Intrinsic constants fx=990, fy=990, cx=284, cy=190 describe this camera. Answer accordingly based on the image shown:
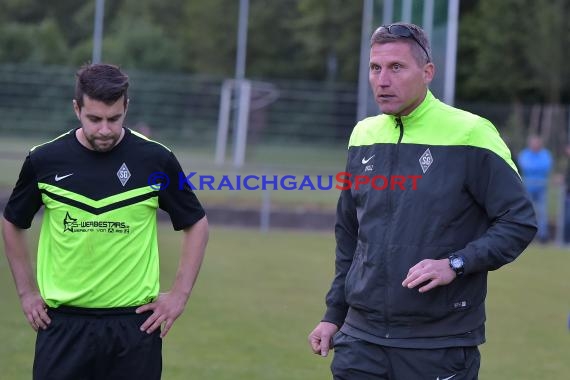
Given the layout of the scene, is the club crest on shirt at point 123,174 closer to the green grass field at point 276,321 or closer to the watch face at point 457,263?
the watch face at point 457,263

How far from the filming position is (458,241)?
4020mm

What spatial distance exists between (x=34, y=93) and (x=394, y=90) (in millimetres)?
28303

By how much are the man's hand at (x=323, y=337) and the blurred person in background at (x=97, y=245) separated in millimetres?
654

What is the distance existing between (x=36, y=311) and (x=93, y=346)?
12.3 inches

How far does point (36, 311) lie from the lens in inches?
174

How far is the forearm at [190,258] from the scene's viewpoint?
459cm

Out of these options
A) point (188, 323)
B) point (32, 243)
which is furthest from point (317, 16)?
point (188, 323)

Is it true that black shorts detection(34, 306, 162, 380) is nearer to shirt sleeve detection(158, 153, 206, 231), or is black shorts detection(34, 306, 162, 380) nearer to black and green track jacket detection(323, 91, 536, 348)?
shirt sleeve detection(158, 153, 206, 231)

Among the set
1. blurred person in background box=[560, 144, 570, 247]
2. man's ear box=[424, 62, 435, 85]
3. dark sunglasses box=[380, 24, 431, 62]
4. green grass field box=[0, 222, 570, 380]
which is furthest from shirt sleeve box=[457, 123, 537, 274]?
blurred person in background box=[560, 144, 570, 247]

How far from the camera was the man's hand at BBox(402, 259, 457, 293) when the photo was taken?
12.6 ft

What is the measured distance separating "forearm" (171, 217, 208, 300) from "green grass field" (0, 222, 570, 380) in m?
3.01

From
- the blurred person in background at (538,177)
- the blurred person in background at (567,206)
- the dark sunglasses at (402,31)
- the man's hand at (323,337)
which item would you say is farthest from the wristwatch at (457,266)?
the blurred person in background at (538,177)

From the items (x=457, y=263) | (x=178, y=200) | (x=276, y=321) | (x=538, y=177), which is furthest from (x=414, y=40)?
(x=538, y=177)

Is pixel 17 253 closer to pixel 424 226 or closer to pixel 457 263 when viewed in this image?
pixel 424 226
